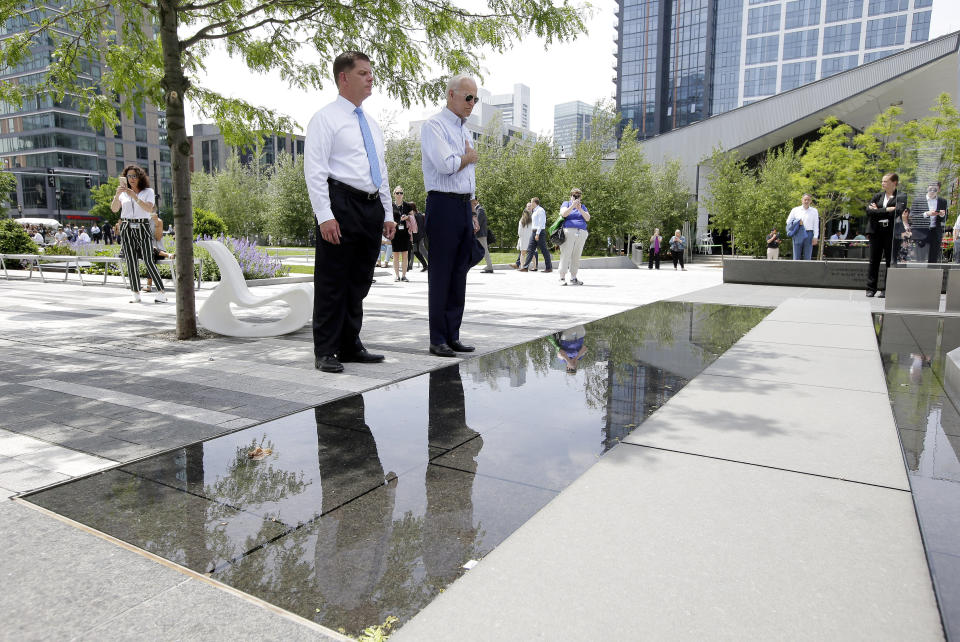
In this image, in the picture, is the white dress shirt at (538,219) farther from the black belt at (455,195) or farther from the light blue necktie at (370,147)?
the light blue necktie at (370,147)

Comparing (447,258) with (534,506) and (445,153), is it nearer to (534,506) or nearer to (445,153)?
(445,153)

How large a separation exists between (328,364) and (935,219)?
30.5 feet

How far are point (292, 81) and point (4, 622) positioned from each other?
7690 mm

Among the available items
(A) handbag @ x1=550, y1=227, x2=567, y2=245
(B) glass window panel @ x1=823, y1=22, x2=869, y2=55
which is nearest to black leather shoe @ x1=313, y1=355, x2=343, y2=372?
(A) handbag @ x1=550, y1=227, x2=567, y2=245

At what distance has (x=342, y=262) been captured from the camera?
471 cm

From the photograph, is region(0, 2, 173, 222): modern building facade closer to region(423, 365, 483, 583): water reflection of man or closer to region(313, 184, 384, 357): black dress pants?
region(313, 184, 384, 357): black dress pants

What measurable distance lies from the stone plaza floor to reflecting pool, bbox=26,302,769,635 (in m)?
0.02

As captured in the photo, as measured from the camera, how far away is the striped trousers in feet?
30.6

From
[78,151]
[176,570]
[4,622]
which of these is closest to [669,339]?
[176,570]

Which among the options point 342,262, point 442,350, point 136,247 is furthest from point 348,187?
point 136,247

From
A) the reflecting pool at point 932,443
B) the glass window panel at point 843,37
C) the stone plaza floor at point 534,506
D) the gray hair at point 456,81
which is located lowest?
the stone plaza floor at point 534,506

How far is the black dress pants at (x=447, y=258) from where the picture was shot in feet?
16.8

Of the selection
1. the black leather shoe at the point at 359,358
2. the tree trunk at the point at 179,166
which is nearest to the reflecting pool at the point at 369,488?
the black leather shoe at the point at 359,358

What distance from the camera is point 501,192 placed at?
125ft
